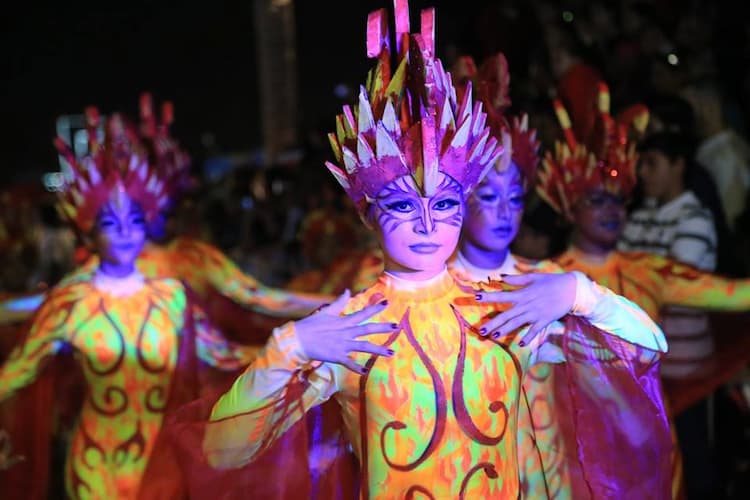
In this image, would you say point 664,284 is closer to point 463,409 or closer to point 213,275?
point 463,409

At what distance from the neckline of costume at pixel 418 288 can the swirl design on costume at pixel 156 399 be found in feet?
5.32

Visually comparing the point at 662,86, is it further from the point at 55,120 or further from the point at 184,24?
the point at 55,120

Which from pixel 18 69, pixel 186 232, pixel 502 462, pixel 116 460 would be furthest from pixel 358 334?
pixel 18 69

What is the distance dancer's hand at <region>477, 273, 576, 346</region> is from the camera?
7.54 ft

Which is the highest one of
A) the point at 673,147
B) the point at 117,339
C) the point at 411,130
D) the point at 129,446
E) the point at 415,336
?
the point at 411,130

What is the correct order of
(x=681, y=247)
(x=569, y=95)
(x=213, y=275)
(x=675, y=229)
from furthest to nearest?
1. (x=569, y=95)
2. (x=213, y=275)
3. (x=675, y=229)
4. (x=681, y=247)

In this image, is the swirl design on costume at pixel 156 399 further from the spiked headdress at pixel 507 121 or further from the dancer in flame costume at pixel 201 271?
the spiked headdress at pixel 507 121

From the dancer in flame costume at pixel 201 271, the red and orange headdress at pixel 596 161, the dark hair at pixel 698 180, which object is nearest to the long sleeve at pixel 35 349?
the dancer in flame costume at pixel 201 271

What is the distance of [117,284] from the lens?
3727mm

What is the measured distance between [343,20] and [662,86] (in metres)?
3.98

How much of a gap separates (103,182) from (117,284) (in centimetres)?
42

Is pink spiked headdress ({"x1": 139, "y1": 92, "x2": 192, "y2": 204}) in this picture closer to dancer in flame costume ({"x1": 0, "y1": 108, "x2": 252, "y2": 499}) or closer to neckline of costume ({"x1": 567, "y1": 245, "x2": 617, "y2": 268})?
dancer in flame costume ({"x1": 0, "y1": 108, "x2": 252, "y2": 499})

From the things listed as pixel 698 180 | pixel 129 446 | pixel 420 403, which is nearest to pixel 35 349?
pixel 129 446

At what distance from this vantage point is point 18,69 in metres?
15.4
